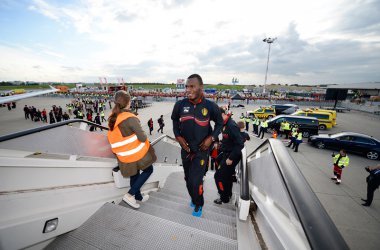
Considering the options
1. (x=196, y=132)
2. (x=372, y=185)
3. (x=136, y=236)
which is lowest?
(x=372, y=185)

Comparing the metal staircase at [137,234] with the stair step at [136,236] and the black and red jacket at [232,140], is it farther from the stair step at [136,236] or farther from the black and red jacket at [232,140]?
the black and red jacket at [232,140]

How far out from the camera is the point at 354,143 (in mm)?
10336

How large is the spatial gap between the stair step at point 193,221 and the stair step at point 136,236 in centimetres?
38

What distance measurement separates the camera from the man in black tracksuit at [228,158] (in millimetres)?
3113

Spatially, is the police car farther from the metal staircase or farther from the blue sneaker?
the metal staircase

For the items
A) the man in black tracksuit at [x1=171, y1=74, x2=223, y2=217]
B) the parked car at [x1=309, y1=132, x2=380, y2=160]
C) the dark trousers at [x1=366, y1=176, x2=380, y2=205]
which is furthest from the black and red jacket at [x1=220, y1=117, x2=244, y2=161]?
the parked car at [x1=309, y1=132, x2=380, y2=160]

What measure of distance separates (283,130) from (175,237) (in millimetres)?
14674

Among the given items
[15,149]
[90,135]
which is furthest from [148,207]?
[15,149]

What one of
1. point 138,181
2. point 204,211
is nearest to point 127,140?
point 138,181

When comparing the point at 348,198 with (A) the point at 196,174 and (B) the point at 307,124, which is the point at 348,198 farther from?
(B) the point at 307,124

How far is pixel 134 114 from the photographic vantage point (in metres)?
2.51

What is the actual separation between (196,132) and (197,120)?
0.18m

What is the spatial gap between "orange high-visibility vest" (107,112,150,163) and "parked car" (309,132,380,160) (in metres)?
12.9

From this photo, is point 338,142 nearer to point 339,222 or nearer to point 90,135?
point 339,222
